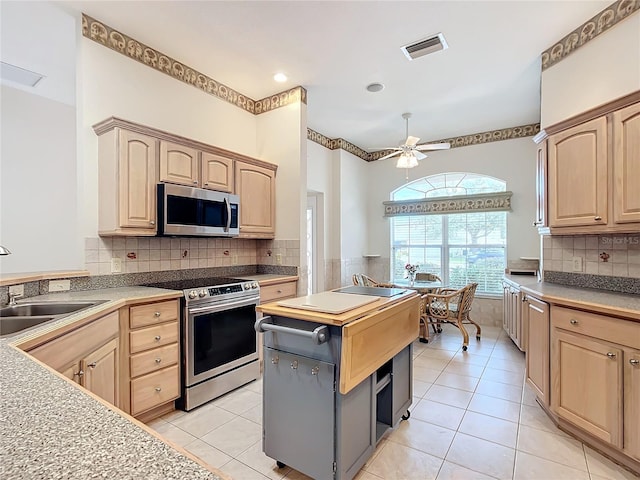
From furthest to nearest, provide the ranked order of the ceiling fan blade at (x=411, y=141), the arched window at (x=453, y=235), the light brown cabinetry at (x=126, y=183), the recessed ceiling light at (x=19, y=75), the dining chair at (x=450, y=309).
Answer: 1. the arched window at (x=453, y=235)
2. the dining chair at (x=450, y=309)
3. the ceiling fan blade at (x=411, y=141)
4. the recessed ceiling light at (x=19, y=75)
5. the light brown cabinetry at (x=126, y=183)

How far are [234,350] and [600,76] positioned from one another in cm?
379

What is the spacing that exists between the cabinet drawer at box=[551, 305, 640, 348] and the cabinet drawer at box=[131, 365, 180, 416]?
2801mm

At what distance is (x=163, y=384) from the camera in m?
2.46

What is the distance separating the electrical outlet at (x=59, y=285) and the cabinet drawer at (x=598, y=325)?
3.51 m

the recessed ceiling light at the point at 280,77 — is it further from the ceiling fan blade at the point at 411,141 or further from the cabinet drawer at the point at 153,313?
the cabinet drawer at the point at 153,313

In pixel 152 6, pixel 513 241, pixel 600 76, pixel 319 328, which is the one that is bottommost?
pixel 319 328

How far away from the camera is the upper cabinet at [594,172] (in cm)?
218

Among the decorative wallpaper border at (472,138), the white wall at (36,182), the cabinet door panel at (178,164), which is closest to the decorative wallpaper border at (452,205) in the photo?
the decorative wallpaper border at (472,138)

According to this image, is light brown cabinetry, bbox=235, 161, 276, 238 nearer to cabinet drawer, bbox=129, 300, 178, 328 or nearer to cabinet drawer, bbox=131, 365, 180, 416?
cabinet drawer, bbox=129, 300, 178, 328

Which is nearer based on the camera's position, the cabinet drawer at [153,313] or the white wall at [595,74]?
the cabinet drawer at [153,313]

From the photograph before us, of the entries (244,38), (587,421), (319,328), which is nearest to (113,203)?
(244,38)

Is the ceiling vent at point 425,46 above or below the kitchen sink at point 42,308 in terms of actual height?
above

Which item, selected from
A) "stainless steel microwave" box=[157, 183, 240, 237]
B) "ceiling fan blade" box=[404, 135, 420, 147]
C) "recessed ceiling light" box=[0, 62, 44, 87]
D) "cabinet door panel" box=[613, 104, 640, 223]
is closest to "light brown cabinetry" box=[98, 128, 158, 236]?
"stainless steel microwave" box=[157, 183, 240, 237]

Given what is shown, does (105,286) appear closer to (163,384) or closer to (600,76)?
(163,384)
